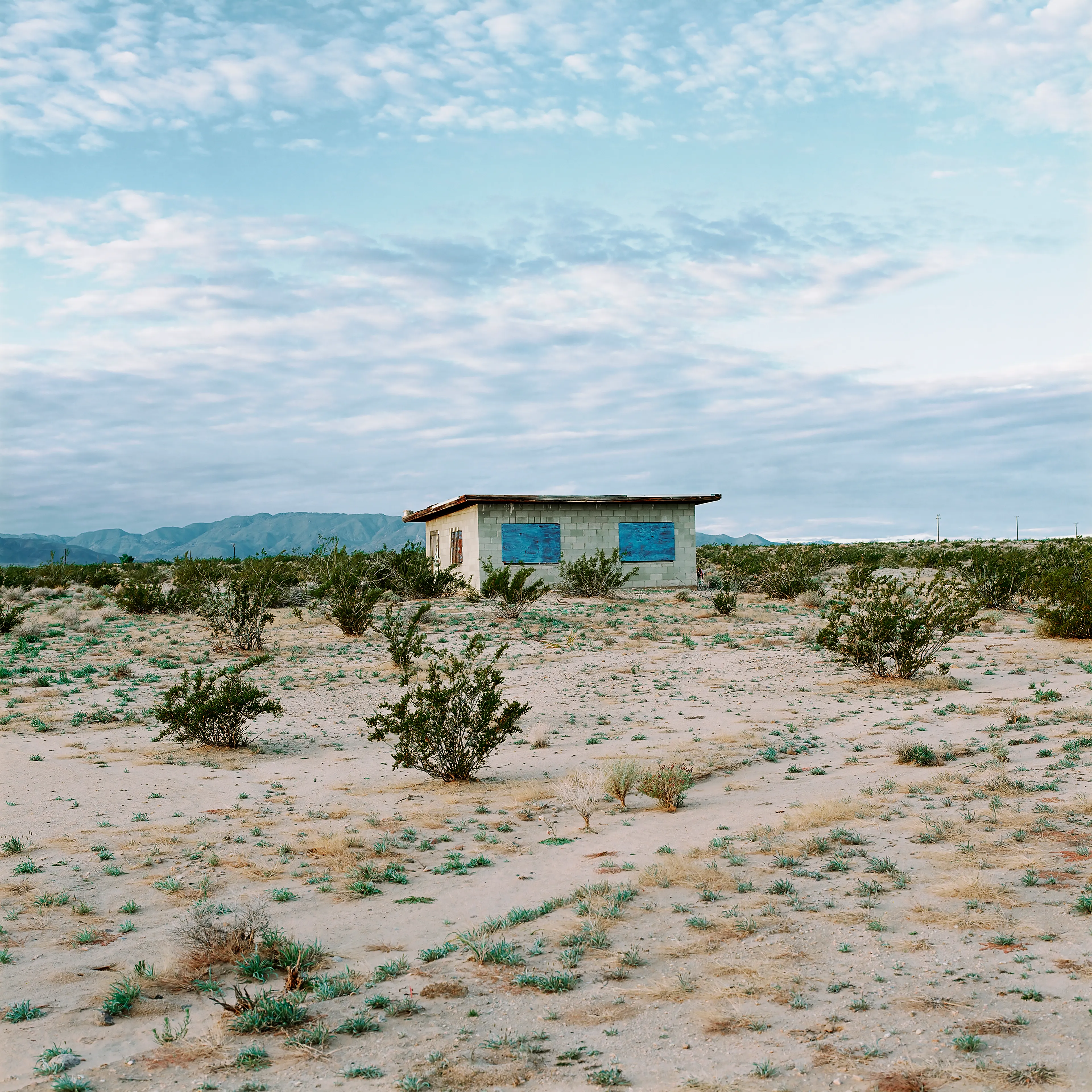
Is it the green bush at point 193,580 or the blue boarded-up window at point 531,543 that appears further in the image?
the blue boarded-up window at point 531,543

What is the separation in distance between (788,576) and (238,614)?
17.0 metres

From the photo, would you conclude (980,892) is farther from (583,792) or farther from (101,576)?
(101,576)

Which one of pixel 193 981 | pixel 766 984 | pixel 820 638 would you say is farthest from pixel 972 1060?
pixel 820 638

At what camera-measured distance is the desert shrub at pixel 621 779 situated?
29.7ft

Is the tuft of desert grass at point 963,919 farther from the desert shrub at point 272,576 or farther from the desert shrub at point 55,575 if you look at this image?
the desert shrub at point 55,575

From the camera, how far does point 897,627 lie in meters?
14.8

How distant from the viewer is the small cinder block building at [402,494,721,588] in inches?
1134

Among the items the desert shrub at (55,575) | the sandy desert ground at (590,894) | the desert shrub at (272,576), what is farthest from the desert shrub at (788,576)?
the desert shrub at (55,575)

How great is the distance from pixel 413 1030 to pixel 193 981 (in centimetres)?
146

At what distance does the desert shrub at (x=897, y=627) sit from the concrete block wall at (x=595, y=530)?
13718 millimetres

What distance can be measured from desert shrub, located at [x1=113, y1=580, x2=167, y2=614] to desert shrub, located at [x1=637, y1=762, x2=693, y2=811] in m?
19.8

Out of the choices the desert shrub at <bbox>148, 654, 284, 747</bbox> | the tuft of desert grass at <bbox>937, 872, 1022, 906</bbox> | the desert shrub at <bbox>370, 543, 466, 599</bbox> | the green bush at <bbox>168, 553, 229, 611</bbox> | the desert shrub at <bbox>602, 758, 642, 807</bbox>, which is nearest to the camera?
the tuft of desert grass at <bbox>937, 872, 1022, 906</bbox>

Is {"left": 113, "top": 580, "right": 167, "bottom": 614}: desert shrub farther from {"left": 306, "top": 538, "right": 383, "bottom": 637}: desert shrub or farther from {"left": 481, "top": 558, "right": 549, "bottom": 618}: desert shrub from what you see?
{"left": 481, "top": 558, "right": 549, "bottom": 618}: desert shrub

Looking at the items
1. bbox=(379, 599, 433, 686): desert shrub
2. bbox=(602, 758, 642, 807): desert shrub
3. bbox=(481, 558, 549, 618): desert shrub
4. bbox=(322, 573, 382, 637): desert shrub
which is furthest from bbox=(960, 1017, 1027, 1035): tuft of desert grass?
bbox=(481, 558, 549, 618): desert shrub
